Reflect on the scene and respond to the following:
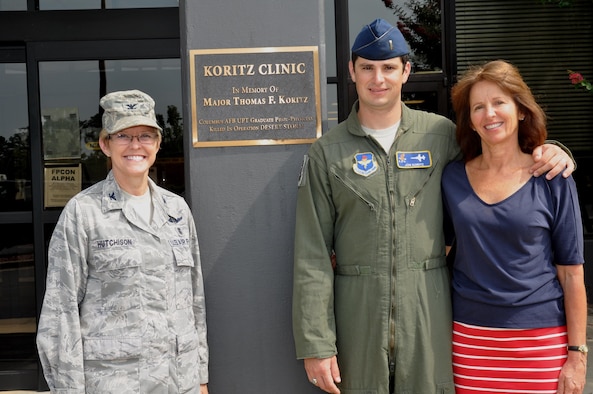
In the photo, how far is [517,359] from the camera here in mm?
2607

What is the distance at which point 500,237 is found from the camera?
2.61 meters

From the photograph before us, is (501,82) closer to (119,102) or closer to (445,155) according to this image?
(445,155)

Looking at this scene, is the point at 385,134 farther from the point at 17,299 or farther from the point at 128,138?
the point at 17,299

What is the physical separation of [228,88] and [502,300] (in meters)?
1.51

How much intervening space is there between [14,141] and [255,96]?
3092 millimetres

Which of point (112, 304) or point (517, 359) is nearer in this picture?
point (112, 304)

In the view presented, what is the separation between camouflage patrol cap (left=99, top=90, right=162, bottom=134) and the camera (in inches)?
101

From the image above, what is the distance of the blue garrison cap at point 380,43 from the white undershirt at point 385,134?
0.29m

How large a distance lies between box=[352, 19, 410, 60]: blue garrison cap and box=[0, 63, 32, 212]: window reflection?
11.7ft

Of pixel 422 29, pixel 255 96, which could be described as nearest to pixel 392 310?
pixel 255 96

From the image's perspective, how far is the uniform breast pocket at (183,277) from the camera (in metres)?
2.56

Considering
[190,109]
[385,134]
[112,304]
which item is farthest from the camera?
[190,109]

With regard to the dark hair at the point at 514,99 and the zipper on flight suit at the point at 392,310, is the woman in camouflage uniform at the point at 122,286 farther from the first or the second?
the dark hair at the point at 514,99

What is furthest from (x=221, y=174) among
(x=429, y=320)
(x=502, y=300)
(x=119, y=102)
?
(x=502, y=300)
